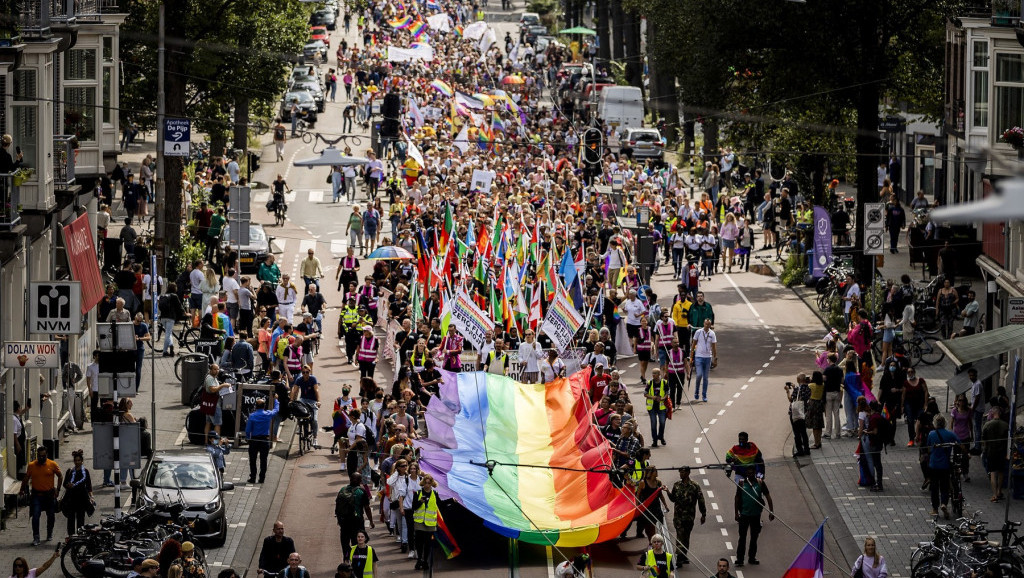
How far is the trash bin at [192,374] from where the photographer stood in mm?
34500

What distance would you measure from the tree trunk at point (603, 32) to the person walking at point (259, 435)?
6334 cm

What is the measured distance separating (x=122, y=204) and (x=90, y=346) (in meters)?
20.1

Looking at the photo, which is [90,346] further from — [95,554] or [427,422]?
[95,554]

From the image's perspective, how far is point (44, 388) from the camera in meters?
31.8

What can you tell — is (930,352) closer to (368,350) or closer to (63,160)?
(368,350)

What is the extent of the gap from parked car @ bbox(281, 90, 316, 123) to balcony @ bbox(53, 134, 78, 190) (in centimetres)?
3932

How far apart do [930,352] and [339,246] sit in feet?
65.9

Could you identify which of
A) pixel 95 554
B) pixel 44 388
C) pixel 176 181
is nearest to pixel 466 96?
pixel 176 181

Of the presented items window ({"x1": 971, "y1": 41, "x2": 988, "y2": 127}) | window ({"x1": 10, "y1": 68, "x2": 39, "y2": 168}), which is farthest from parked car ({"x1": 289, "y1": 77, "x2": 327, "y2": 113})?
window ({"x1": 10, "y1": 68, "x2": 39, "y2": 168})

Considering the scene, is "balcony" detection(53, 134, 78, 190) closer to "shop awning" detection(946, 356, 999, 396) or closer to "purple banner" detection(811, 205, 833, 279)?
"shop awning" detection(946, 356, 999, 396)

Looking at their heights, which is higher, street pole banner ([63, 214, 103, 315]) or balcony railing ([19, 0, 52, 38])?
balcony railing ([19, 0, 52, 38])

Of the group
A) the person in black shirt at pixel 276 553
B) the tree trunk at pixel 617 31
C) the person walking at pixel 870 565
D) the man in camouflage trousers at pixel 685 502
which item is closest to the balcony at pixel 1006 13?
the man in camouflage trousers at pixel 685 502

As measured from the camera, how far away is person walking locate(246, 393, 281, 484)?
3034 cm

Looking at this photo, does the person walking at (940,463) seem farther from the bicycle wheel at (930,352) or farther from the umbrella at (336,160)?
the umbrella at (336,160)
